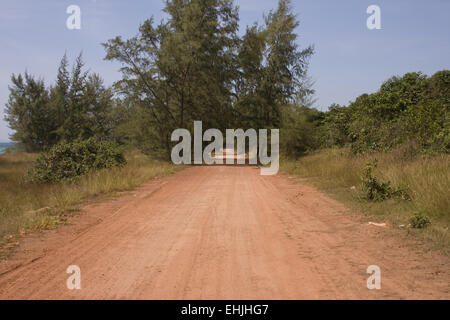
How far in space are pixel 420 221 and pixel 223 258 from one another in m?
3.83

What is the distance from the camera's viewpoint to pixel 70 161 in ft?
51.0

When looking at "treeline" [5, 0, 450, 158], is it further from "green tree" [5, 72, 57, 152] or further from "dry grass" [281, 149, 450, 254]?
"dry grass" [281, 149, 450, 254]

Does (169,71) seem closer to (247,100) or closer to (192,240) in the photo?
(247,100)

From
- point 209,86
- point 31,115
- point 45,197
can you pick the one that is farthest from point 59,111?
point 45,197

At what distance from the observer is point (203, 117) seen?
95.9 feet

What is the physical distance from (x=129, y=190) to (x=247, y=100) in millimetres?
18603

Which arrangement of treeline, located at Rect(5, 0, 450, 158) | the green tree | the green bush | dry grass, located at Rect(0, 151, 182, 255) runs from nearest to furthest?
dry grass, located at Rect(0, 151, 182, 255) → the green bush → treeline, located at Rect(5, 0, 450, 158) → the green tree

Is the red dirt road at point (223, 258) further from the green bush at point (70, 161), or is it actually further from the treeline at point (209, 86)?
the treeline at point (209, 86)

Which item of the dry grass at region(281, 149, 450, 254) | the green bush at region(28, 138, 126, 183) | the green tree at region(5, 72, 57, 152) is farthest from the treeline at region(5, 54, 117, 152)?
the dry grass at region(281, 149, 450, 254)

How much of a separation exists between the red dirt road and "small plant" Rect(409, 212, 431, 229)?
1.33 feet

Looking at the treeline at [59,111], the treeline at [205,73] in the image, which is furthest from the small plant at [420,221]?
the treeline at [59,111]

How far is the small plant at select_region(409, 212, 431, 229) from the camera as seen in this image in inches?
266

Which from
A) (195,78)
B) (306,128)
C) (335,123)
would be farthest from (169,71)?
(335,123)
